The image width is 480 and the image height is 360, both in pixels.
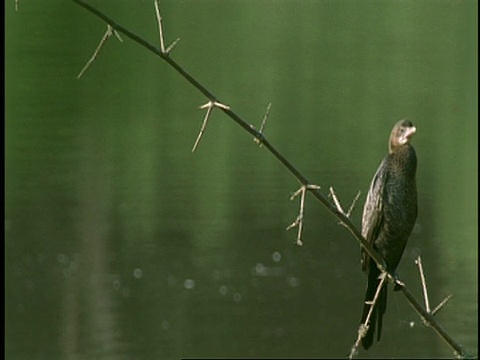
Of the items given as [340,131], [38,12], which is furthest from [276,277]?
[38,12]

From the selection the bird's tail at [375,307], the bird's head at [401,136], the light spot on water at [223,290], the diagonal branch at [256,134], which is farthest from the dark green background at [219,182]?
the diagonal branch at [256,134]

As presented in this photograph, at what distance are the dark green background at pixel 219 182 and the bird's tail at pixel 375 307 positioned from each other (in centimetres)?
196

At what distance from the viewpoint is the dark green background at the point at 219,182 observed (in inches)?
435

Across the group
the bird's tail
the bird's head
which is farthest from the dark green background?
the bird's tail

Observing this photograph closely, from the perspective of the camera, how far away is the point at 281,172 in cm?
1578

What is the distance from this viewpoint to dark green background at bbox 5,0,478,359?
11.0 m

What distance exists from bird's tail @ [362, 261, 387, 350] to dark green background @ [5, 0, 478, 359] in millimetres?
1960

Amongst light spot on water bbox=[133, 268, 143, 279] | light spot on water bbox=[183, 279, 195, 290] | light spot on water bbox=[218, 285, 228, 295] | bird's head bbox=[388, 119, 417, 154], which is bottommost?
light spot on water bbox=[218, 285, 228, 295]

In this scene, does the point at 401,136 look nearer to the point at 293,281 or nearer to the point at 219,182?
the point at 293,281

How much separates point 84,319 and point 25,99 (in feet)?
29.3

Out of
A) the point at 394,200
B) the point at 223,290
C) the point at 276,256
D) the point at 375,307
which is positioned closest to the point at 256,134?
the point at 375,307

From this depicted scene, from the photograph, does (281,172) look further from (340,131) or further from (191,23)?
(191,23)

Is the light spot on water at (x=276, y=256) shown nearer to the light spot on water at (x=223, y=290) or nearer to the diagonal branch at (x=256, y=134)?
the light spot on water at (x=223, y=290)

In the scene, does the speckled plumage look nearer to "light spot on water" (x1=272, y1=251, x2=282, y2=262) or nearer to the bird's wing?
the bird's wing
